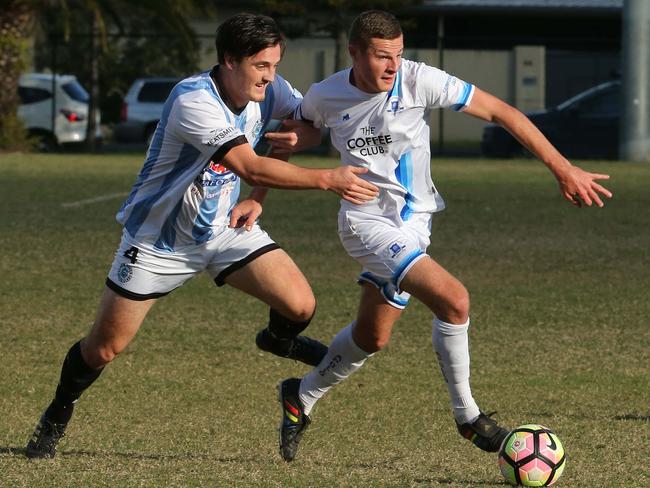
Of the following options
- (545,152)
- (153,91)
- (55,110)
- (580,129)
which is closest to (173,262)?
(545,152)

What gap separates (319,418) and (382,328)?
3.24 feet

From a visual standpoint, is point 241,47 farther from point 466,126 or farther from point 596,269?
point 466,126

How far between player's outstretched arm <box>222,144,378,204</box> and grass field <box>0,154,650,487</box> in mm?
1179

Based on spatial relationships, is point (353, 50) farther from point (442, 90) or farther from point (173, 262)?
point (173, 262)

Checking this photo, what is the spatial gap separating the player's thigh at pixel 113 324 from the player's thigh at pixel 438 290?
1168 millimetres

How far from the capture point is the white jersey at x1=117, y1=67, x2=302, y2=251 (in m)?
5.99

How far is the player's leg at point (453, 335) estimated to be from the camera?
19.4ft

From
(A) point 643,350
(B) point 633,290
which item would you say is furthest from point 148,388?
(B) point 633,290

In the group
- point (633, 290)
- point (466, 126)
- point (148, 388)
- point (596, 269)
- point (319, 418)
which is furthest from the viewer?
point (466, 126)

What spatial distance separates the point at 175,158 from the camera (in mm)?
6125

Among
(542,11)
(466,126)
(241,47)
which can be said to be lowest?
(466,126)

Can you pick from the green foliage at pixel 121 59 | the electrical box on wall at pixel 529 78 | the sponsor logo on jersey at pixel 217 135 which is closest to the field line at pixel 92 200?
the sponsor logo on jersey at pixel 217 135

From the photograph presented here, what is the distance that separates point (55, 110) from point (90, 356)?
28.6m

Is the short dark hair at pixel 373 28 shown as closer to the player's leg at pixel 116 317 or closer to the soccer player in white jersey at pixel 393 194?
the soccer player in white jersey at pixel 393 194
